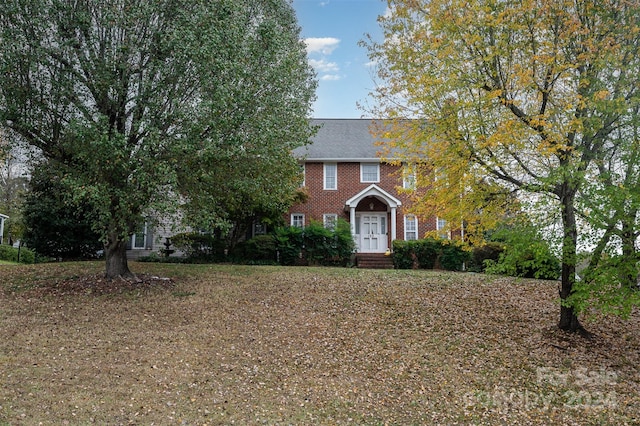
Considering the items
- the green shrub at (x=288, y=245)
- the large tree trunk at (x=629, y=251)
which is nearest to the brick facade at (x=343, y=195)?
the green shrub at (x=288, y=245)

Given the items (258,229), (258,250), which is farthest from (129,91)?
(258,229)

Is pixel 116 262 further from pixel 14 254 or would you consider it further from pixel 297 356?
pixel 14 254

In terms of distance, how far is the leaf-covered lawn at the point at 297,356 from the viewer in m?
6.44

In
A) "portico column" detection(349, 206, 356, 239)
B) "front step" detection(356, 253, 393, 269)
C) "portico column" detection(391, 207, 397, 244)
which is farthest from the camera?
"portico column" detection(349, 206, 356, 239)

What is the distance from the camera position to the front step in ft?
67.2

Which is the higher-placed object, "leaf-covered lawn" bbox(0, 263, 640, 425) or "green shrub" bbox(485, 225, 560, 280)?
"green shrub" bbox(485, 225, 560, 280)

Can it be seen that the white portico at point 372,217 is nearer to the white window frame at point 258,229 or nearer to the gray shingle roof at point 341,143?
the gray shingle roof at point 341,143

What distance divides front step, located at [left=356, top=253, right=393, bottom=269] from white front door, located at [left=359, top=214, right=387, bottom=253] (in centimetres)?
137

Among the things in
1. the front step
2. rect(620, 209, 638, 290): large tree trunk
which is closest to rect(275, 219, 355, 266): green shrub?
the front step

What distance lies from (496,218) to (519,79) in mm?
2865

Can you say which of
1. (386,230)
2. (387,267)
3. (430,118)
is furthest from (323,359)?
(386,230)

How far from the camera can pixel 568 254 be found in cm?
873

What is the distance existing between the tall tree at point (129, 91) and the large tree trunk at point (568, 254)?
687 centimetres

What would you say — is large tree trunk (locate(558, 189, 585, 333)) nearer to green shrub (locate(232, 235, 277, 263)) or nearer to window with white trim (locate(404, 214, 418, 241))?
green shrub (locate(232, 235, 277, 263))
